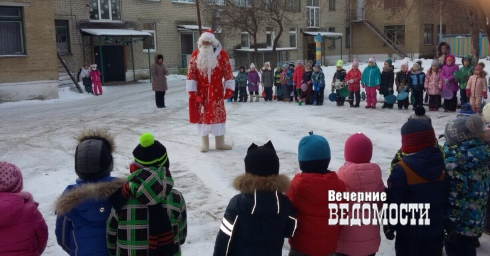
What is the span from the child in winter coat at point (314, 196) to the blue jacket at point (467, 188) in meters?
0.92

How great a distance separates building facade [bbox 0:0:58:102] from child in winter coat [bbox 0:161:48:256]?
16701 millimetres

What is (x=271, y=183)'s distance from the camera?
9.32 ft

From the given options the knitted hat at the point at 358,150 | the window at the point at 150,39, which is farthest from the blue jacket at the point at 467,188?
the window at the point at 150,39

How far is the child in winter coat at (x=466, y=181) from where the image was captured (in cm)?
343

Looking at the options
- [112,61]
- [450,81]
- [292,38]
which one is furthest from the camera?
[292,38]

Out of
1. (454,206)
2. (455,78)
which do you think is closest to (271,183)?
(454,206)

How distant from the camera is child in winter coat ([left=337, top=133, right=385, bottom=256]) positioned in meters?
3.25

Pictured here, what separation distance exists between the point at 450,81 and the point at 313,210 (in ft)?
35.1

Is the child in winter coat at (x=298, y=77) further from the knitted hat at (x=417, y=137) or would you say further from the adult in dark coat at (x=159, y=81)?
the knitted hat at (x=417, y=137)

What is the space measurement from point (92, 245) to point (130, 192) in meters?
0.43

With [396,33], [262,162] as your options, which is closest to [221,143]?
[262,162]

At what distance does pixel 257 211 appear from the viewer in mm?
2838

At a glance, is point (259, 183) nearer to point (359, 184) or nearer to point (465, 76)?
point (359, 184)

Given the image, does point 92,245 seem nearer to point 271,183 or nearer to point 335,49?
point 271,183
